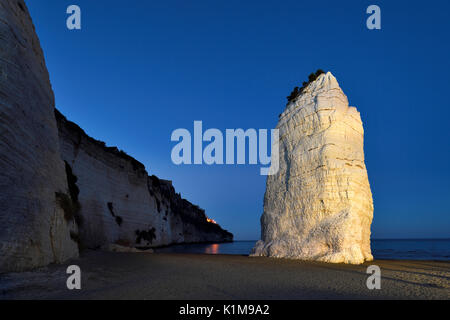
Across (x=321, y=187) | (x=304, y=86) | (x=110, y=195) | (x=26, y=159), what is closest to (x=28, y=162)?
(x=26, y=159)

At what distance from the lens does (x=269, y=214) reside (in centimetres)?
1811

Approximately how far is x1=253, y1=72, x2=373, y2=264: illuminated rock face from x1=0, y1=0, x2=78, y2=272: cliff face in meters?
11.9

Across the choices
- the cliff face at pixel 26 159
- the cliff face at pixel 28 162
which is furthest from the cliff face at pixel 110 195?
the cliff face at pixel 26 159

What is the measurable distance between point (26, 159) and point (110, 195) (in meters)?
22.9

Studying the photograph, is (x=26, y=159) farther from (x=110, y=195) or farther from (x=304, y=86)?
(x=110, y=195)

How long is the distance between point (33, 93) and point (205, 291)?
392 inches

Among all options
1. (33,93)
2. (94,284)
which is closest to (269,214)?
(94,284)

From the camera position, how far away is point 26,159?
27.0 feet

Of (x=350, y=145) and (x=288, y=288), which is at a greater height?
(x=350, y=145)

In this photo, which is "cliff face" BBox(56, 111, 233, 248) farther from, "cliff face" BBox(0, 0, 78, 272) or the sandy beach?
the sandy beach

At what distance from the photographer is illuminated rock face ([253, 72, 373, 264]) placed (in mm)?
13227

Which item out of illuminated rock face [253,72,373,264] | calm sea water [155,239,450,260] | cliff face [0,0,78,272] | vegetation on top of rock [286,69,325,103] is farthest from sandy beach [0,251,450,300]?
calm sea water [155,239,450,260]

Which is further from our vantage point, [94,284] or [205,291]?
[94,284]

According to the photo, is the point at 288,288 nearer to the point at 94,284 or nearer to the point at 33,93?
the point at 94,284
